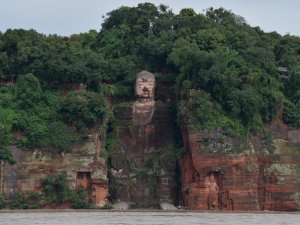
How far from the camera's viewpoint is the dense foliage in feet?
305

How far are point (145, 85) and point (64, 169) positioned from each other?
997 centimetres

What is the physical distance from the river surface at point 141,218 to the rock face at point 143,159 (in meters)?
5.18

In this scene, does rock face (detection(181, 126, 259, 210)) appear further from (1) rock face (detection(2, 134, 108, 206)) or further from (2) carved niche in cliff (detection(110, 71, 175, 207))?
(1) rock face (detection(2, 134, 108, 206))

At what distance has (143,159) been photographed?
316 feet

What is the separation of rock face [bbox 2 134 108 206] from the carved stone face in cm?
598

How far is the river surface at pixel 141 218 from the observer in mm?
74312

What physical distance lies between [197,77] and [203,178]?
27.0 ft

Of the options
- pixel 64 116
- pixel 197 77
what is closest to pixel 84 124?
pixel 64 116

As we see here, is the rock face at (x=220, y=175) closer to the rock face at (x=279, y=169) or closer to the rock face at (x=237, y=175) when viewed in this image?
the rock face at (x=237, y=175)

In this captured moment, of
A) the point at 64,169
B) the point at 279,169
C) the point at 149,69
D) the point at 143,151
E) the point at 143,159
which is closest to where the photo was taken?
the point at 64,169


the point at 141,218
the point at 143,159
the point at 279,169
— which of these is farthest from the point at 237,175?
the point at 141,218

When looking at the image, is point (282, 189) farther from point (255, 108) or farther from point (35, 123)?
point (35, 123)

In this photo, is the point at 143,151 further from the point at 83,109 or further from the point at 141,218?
the point at 141,218

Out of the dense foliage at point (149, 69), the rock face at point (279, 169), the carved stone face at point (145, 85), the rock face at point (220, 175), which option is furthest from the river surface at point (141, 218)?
the carved stone face at point (145, 85)
